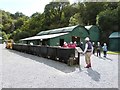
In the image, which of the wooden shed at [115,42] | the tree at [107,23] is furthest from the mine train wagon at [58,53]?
the tree at [107,23]

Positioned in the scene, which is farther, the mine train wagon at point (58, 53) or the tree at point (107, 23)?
the tree at point (107, 23)

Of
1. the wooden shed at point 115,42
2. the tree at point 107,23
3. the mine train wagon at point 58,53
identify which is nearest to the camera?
Answer: the mine train wagon at point 58,53

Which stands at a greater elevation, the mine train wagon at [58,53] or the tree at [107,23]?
the tree at [107,23]

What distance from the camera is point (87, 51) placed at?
12.3m

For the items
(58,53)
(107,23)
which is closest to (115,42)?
(107,23)

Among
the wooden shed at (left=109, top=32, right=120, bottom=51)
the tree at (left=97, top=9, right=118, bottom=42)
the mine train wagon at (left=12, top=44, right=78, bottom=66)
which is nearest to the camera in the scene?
the mine train wagon at (left=12, top=44, right=78, bottom=66)

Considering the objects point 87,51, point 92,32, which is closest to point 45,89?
point 87,51

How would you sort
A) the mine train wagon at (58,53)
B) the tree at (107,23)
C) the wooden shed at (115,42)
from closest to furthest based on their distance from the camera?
1. the mine train wagon at (58,53)
2. the wooden shed at (115,42)
3. the tree at (107,23)

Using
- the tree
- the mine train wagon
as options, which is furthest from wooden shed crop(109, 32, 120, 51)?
the mine train wagon

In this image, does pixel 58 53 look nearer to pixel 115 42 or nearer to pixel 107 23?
pixel 115 42

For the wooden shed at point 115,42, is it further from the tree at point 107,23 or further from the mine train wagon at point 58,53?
the mine train wagon at point 58,53

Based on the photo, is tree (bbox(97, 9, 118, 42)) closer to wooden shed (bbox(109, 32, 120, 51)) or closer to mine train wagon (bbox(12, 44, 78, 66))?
wooden shed (bbox(109, 32, 120, 51))

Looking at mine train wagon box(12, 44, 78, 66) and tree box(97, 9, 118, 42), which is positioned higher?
tree box(97, 9, 118, 42)

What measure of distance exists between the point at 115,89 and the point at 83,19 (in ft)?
152
